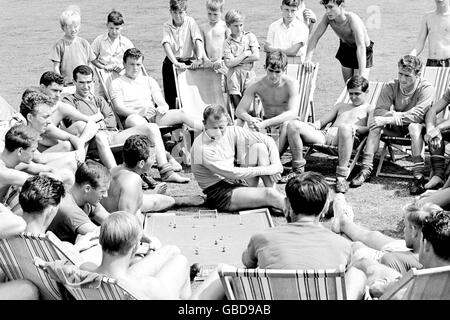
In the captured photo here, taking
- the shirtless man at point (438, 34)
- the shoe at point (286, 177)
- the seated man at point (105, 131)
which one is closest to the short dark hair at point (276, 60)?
the shoe at point (286, 177)

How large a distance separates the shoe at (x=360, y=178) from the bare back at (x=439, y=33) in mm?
2546

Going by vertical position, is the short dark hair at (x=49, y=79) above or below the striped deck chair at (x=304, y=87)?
above

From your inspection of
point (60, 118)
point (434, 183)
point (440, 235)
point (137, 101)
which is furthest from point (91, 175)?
point (434, 183)

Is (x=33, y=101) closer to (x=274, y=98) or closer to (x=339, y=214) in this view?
(x=274, y=98)

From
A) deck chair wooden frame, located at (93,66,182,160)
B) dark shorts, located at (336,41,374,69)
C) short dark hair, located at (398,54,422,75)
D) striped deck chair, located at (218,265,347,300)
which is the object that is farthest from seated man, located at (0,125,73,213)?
dark shorts, located at (336,41,374,69)

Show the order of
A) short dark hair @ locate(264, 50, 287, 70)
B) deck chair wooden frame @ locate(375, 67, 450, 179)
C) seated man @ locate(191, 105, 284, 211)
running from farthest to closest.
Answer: deck chair wooden frame @ locate(375, 67, 450, 179) → short dark hair @ locate(264, 50, 287, 70) → seated man @ locate(191, 105, 284, 211)

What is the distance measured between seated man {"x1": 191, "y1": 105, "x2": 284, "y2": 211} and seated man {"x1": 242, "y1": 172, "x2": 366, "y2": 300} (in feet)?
8.67

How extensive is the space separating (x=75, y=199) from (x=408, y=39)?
11195 mm

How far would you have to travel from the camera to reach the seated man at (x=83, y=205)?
6121 mm

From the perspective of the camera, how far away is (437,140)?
27.6 feet

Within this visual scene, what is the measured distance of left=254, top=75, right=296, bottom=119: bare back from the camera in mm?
9211

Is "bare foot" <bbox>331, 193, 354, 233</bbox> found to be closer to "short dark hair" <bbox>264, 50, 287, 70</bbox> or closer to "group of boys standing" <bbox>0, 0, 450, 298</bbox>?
"group of boys standing" <bbox>0, 0, 450, 298</bbox>

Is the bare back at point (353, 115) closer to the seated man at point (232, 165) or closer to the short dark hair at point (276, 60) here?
the short dark hair at point (276, 60)
